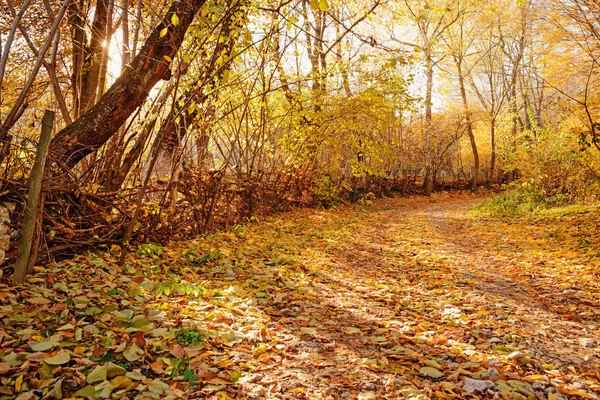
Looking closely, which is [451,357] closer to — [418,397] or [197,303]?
[418,397]

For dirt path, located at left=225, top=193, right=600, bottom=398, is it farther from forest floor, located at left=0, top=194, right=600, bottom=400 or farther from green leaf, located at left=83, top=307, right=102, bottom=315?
green leaf, located at left=83, top=307, right=102, bottom=315

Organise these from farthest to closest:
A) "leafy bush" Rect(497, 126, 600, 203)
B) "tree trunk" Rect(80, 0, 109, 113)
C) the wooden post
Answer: "leafy bush" Rect(497, 126, 600, 203)
"tree trunk" Rect(80, 0, 109, 113)
the wooden post

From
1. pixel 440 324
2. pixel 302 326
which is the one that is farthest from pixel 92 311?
pixel 440 324

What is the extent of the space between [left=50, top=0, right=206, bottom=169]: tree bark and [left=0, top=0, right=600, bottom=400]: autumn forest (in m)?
0.02

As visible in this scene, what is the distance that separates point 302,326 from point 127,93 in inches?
142

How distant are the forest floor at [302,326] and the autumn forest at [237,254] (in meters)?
0.02

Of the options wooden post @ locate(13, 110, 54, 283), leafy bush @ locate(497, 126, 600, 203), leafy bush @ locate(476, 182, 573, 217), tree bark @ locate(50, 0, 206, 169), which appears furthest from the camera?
leafy bush @ locate(476, 182, 573, 217)

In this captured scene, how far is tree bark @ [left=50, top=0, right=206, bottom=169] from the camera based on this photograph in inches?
180

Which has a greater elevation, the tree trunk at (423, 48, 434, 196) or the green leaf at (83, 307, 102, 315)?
the tree trunk at (423, 48, 434, 196)

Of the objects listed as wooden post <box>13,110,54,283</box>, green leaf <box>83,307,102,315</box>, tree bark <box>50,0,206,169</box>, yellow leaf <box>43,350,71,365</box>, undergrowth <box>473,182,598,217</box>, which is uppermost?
tree bark <box>50,0,206,169</box>

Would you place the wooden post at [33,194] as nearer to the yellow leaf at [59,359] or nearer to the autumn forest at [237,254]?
the autumn forest at [237,254]

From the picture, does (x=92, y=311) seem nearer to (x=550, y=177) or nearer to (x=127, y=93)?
(x=127, y=93)

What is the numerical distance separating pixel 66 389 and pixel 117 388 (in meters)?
0.27

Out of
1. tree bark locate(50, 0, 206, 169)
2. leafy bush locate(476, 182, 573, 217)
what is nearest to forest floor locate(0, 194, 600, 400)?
tree bark locate(50, 0, 206, 169)
